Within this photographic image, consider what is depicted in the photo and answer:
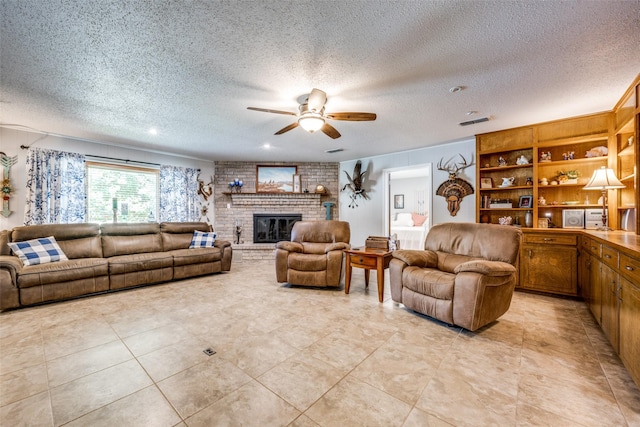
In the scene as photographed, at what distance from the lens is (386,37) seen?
1.88m

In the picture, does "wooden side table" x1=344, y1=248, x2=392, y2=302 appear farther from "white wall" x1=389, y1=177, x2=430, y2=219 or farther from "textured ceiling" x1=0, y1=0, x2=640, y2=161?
"white wall" x1=389, y1=177, x2=430, y2=219

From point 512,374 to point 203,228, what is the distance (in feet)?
16.8

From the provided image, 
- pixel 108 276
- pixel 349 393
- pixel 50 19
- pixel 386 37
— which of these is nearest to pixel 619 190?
pixel 386 37

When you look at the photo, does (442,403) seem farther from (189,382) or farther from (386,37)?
(386,37)

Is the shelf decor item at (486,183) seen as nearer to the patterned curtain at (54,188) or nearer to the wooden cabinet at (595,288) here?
the wooden cabinet at (595,288)

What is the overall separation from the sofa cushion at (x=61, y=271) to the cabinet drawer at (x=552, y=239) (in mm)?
5984

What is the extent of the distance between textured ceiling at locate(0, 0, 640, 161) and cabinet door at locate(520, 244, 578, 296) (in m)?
1.81

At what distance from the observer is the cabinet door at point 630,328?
1.59m

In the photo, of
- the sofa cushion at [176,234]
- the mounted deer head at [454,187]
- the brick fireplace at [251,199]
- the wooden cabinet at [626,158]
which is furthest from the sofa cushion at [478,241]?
the sofa cushion at [176,234]

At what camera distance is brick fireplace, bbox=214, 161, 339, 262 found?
6.29m

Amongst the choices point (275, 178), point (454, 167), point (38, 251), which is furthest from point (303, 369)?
point (275, 178)

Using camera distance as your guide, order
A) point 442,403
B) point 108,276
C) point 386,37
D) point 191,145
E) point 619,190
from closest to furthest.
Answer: point 442,403 → point 386,37 → point 619,190 → point 108,276 → point 191,145

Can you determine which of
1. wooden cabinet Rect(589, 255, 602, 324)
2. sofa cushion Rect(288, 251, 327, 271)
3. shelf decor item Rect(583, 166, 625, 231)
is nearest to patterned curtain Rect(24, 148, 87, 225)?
sofa cushion Rect(288, 251, 327, 271)

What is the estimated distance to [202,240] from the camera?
4859 mm
